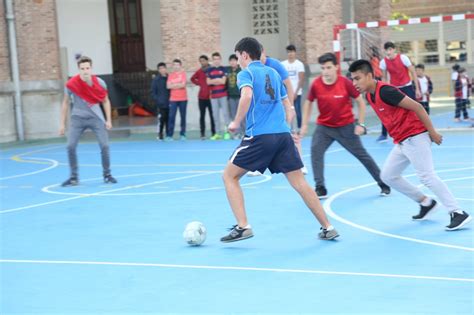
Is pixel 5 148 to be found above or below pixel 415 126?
below

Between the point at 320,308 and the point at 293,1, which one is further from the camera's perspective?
the point at 293,1

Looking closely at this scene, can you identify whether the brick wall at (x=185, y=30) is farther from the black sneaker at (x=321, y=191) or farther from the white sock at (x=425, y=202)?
the white sock at (x=425, y=202)

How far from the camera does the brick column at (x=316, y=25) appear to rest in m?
24.2

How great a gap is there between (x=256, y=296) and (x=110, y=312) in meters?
1.14

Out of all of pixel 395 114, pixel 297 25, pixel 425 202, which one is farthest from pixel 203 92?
pixel 395 114

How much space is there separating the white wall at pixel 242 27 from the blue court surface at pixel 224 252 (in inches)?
583

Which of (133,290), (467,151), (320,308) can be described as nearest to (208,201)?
(133,290)

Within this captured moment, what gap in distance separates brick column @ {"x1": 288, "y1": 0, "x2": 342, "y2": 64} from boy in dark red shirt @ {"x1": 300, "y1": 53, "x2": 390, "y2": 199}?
13384 millimetres

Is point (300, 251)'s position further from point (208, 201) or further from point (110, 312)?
point (208, 201)

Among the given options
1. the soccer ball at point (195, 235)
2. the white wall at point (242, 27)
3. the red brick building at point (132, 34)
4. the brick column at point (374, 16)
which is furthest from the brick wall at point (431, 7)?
the soccer ball at point (195, 235)

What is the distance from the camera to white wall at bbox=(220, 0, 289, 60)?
28.0 metres

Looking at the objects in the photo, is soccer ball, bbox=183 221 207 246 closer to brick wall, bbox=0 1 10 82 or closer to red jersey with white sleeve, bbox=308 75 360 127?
red jersey with white sleeve, bbox=308 75 360 127

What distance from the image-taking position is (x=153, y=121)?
83.6ft

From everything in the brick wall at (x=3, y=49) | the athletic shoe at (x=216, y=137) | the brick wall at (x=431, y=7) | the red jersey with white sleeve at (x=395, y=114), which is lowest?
the athletic shoe at (x=216, y=137)
